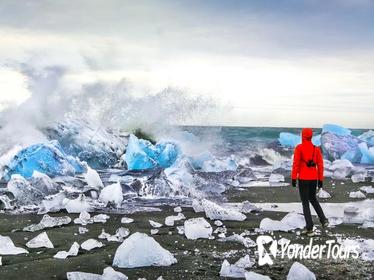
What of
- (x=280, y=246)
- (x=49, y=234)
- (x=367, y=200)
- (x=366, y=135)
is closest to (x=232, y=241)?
(x=280, y=246)

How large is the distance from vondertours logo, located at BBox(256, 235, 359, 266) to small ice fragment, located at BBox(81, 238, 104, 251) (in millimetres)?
1769

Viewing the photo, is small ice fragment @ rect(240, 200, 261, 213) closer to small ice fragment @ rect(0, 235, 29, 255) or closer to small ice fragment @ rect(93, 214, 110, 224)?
small ice fragment @ rect(93, 214, 110, 224)

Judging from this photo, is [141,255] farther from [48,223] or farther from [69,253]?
[48,223]

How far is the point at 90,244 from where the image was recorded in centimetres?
561

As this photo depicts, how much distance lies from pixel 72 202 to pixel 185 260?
3466 millimetres

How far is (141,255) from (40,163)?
8390 mm

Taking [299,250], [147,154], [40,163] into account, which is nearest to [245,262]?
[299,250]

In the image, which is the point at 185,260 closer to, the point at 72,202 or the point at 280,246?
the point at 280,246

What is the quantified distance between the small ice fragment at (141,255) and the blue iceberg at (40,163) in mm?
8028

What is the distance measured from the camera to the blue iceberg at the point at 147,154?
50.1 ft

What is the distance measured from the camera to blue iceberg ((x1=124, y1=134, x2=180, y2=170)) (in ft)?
50.1

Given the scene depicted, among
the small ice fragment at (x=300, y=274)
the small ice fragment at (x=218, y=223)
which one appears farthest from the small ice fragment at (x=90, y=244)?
the small ice fragment at (x=300, y=274)

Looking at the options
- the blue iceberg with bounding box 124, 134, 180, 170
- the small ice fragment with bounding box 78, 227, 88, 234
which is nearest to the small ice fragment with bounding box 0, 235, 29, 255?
the small ice fragment with bounding box 78, 227, 88, 234

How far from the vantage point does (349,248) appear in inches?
213
